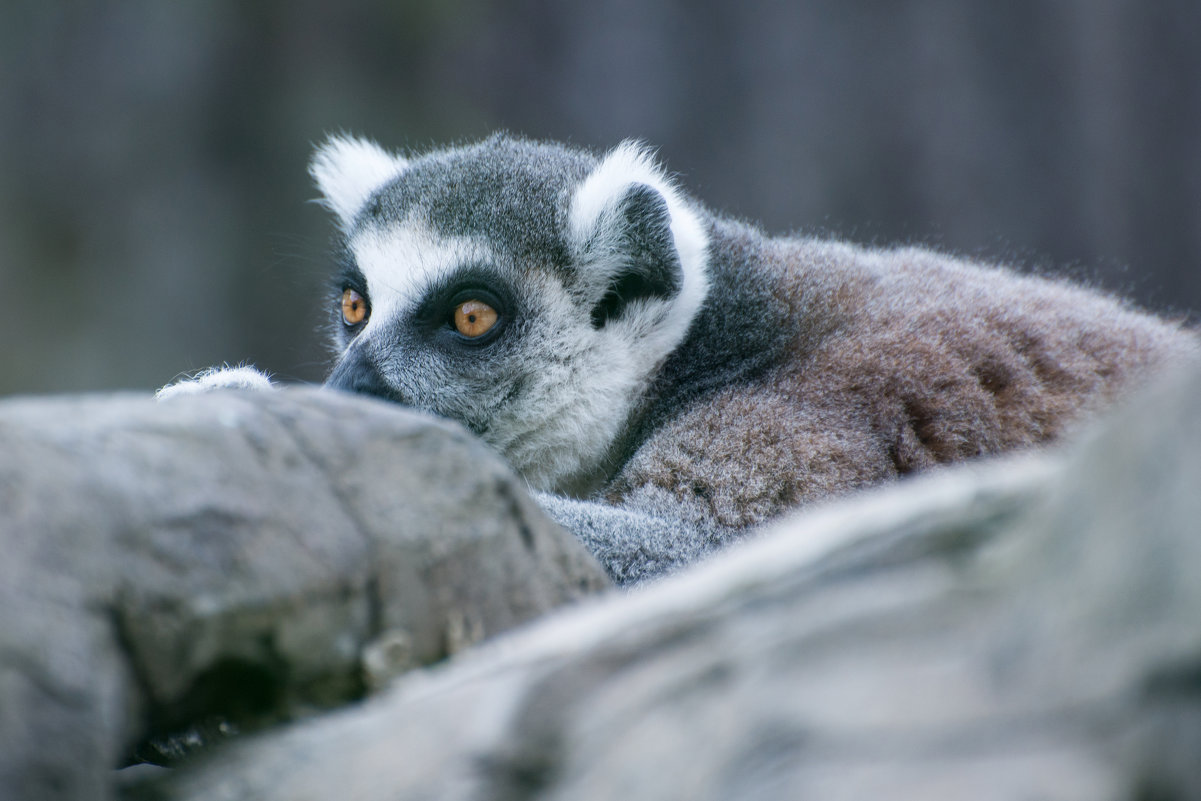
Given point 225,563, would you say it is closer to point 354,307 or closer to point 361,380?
point 361,380

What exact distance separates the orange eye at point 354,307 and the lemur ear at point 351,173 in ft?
1.40

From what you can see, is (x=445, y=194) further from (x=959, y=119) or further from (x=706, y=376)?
(x=959, y=119)

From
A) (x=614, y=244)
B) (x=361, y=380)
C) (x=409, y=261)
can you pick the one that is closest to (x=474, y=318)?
(x=409, y=261)

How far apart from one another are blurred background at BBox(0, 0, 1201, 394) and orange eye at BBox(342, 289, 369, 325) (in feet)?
11.8

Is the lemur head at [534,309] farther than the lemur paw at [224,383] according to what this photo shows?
Yes

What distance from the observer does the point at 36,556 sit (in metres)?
1.50

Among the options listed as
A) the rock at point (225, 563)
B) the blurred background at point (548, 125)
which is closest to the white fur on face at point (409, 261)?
the rock at point (225, 563)

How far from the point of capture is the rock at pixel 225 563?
1.45 meters

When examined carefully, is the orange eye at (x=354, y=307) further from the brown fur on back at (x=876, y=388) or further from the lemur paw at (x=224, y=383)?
the brown fur on back at (x=876, y=388)

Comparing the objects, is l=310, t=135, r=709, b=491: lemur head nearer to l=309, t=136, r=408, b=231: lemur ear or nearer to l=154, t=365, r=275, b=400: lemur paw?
l=154, t=365, r=275, b=400: lemur paw

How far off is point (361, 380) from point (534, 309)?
608 millimetres

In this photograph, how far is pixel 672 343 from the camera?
3693mm

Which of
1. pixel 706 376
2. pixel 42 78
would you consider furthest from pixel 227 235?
pixel 706 376

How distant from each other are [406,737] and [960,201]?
24.8 feet
